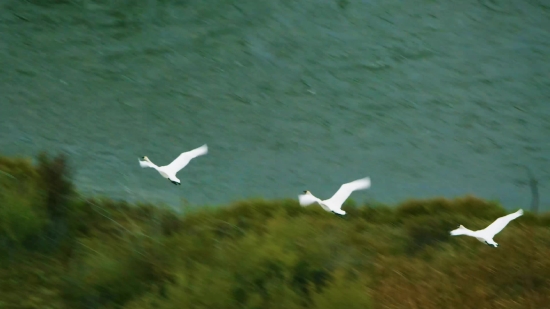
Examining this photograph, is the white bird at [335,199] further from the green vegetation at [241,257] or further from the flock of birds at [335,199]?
the green vegetation at [241,257]

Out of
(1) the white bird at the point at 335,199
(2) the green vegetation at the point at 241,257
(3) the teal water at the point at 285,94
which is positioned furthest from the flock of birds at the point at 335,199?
(3) the teal water at the point at 285,94

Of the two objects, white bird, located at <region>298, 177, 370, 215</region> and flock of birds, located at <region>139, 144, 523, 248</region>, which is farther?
white bird, located at <region>298, 177, 370, 215</region>

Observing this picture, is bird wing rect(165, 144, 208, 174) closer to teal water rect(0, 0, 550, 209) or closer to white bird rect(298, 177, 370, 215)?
white bird rect(298, 177, 370, 215)

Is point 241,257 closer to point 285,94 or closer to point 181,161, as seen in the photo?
point 181,161

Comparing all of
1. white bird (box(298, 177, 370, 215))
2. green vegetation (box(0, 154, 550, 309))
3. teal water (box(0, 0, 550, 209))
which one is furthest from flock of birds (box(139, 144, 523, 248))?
teal water (box(0, 0, 550, 209))

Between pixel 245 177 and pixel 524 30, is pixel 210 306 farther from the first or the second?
pixel 524 30
